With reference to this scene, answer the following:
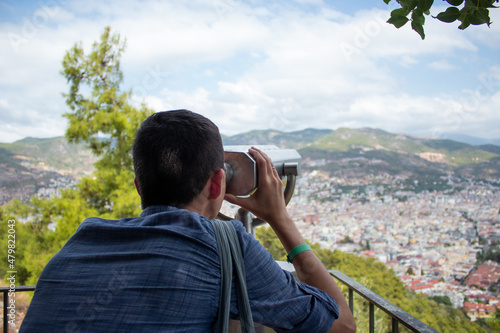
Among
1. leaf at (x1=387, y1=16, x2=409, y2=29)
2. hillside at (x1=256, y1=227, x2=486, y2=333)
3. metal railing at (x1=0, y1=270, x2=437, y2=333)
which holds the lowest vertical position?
hillside at (x1=256, y1=227, x2=486, y2=333)

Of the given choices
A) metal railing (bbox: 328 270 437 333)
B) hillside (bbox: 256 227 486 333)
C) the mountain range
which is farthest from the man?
the mountain range

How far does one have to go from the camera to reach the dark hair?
0.66 metres

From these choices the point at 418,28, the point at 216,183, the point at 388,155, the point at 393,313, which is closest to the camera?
the point at 216,183

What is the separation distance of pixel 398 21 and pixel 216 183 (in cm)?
58

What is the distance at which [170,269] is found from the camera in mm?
575

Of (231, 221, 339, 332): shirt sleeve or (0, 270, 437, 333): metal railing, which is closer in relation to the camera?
(231, 221, 339, 332): shirt sleeve

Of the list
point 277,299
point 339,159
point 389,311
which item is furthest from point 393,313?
point 339,159

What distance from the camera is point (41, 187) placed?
7.43 meters

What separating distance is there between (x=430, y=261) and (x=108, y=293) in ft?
20.8

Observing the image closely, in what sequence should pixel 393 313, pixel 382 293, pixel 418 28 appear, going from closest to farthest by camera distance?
pixel 418 28 → pixel 393 313 → pixel 382 293

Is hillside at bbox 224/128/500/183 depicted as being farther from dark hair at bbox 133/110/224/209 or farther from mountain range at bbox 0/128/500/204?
dark hair at bbox 133/110/224/209

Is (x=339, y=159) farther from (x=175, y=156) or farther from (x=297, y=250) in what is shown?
(x=175, y=156)

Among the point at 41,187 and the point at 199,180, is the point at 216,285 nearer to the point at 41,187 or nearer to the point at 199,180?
the point at 199,180

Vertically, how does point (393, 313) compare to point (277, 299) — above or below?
below
